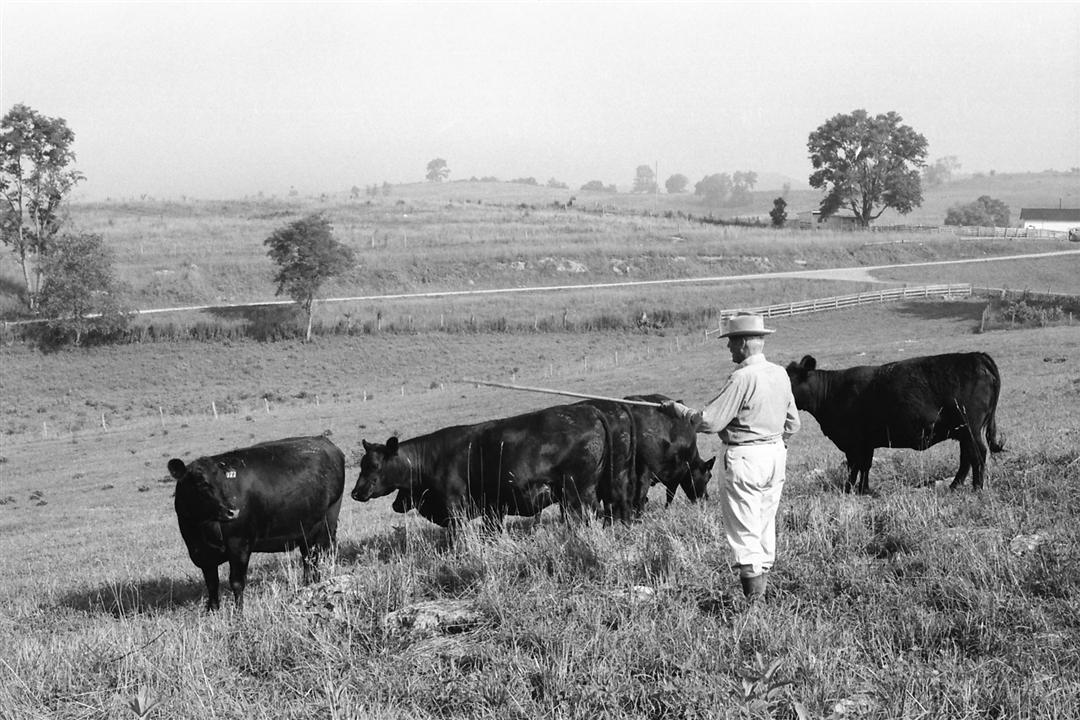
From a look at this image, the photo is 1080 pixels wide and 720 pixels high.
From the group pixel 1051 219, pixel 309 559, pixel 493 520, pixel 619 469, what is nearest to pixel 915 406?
pixel 619 469

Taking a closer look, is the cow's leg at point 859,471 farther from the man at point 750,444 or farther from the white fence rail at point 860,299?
the white fence rail at point 860,299

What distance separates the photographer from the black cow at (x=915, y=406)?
13.0 m

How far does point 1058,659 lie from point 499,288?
75.8 metres

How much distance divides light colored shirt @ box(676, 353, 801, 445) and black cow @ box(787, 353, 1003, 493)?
530cm

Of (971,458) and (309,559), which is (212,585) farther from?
(971,458)

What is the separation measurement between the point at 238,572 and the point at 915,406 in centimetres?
877

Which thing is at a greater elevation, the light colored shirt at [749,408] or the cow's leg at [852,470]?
the light colored shirt at [749,408]

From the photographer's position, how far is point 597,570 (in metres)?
8.66

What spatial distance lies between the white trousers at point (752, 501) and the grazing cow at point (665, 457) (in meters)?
5.61

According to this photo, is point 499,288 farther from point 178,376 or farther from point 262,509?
point 262,509

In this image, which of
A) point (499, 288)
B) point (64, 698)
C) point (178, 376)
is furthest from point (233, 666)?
point (499, 288)

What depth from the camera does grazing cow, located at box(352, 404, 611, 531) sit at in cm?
1227

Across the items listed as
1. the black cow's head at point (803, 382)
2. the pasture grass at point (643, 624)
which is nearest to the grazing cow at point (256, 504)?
the pasture grass at point (643, 624)

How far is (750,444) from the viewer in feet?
26.5
